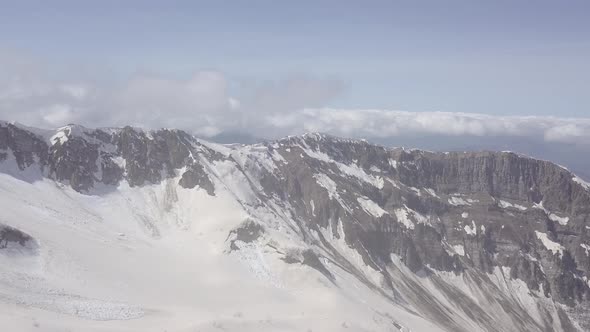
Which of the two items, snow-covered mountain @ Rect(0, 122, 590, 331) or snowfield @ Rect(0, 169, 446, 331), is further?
snow-covered mountain @ Rect(0, 122, 590, 331)

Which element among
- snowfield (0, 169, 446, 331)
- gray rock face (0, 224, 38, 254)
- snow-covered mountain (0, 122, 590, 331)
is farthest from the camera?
gray rock face (0, 224, 38, 254)

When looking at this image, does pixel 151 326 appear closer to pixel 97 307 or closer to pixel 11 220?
pixel 97 307

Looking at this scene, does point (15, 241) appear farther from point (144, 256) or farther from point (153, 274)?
point (144, 256)

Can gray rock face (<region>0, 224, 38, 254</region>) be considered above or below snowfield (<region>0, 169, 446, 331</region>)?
above

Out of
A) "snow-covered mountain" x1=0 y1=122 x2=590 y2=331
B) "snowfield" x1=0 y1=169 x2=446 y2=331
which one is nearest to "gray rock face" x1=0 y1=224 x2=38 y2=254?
"snow-covered mountain" x1=0 y1=122 x2=590 y2=331

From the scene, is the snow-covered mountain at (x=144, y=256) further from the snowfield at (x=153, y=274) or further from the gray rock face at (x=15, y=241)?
the snowfield at (x=153, y=274)

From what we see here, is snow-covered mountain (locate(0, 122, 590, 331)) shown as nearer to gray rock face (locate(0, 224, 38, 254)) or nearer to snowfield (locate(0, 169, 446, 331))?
gray rock face (locate(0, 224, 38, 254))

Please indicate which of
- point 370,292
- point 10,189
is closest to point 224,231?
point 370,292

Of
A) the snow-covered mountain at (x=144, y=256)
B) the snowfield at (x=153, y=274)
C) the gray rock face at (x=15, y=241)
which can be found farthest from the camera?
the gray rock face at (x=15, y=241)

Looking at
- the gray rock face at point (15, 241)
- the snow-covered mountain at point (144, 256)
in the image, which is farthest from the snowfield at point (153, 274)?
the gray rock face at point (15, 241)

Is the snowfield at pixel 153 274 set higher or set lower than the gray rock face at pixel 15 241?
lower

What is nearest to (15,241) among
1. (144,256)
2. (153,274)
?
(153,274)
